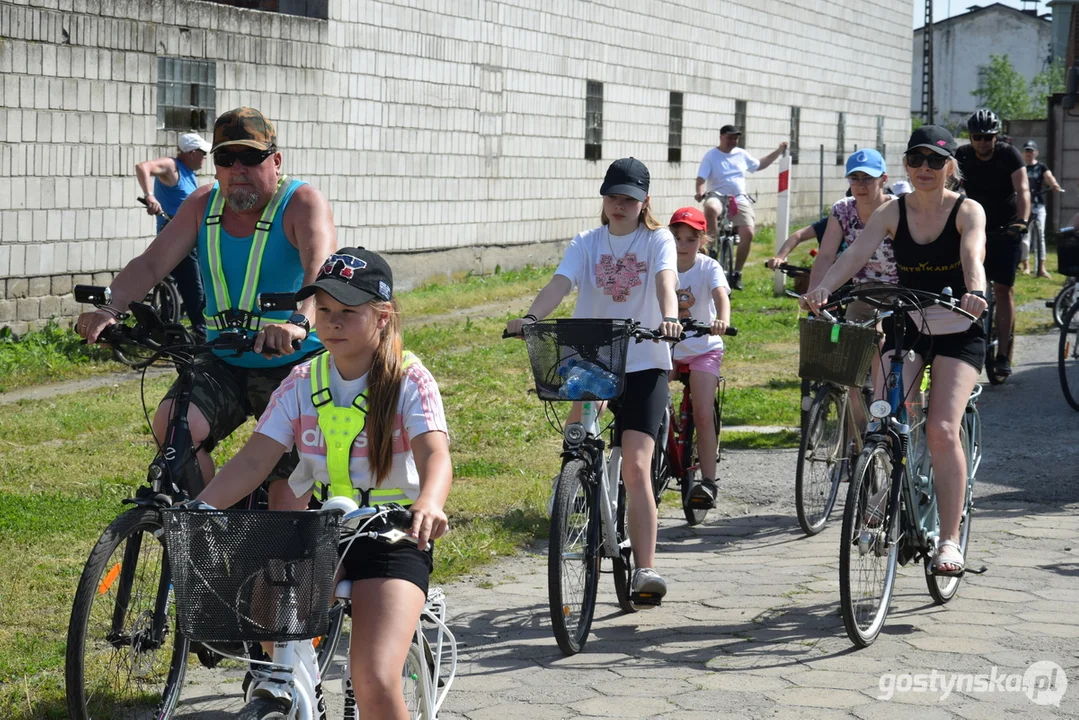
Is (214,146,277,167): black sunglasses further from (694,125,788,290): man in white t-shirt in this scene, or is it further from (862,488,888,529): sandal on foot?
(694,125,788,290): man in white t-shirt

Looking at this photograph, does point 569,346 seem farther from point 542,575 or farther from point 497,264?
point 497,264

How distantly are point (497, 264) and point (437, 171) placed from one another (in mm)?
2159

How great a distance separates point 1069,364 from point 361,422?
28.9 ft

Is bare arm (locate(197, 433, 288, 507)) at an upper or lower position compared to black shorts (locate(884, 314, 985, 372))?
lower

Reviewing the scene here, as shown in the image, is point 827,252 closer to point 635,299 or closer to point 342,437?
point 635,299

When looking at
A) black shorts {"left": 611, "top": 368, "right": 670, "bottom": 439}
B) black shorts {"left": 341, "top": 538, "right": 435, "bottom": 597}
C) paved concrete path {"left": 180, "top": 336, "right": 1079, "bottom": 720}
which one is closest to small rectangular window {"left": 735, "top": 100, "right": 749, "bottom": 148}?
paved concrete path {"left": 180, "top": 336, "right": 1079, "bottom": 720}

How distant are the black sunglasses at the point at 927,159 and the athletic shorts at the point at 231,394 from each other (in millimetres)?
2752

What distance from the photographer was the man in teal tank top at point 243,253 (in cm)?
486

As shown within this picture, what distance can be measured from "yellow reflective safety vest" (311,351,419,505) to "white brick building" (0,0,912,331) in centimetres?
934

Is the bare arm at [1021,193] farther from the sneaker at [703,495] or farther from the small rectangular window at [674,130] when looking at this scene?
the small rectangular window at [674,130]

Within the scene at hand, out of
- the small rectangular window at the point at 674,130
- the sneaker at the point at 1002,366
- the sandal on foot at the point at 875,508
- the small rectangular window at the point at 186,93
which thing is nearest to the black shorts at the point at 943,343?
the sandal on foot at the point at 875,508

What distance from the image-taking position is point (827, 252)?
812 centimetres

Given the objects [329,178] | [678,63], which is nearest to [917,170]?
[329,178]

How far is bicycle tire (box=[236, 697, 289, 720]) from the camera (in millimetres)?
3154
